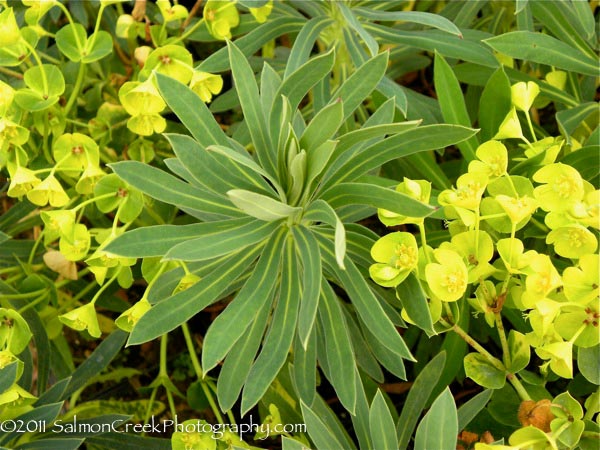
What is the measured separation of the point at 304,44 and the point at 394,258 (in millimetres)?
570

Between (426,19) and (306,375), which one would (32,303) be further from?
(426,19)

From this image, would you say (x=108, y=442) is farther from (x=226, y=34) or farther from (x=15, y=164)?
(x=226, y=34)

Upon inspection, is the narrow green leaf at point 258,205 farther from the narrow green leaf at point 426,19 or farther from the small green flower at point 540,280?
the narrow green leaf at point 426,19

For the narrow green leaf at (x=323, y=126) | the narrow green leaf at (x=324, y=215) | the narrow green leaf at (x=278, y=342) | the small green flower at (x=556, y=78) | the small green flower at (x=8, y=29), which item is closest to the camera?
the narrow green leaf at (x=324, y=215)

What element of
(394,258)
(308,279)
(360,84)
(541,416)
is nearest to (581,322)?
(541,416)

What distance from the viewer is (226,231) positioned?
3.92ft

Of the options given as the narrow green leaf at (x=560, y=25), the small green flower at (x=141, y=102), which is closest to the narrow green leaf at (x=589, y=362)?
the narrow green leaf at (x=560, y=25)

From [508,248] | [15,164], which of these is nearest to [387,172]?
[508,248]

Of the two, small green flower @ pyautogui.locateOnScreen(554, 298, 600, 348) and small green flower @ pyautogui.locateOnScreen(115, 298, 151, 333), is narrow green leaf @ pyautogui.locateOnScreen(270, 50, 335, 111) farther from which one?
small green flower @ pyautogui.locateOnScreen(554, 298, 600, 348)

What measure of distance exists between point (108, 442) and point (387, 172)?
917 mm

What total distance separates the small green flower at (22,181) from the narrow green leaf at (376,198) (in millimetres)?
553

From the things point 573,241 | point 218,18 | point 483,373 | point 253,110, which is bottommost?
point 483,373

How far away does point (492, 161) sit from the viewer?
1.25 meters

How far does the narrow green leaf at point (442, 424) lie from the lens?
46.6 inches
